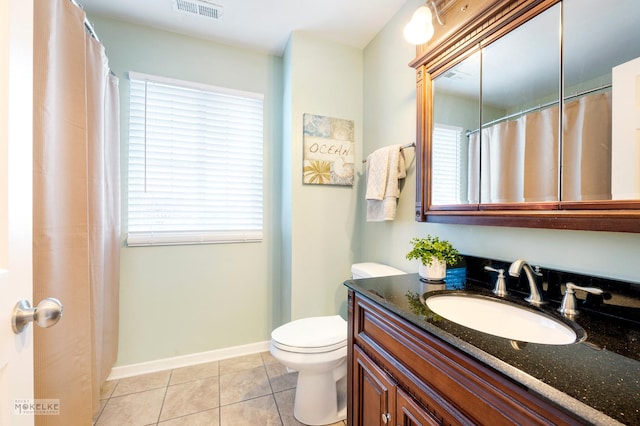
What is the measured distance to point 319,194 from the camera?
2.02m

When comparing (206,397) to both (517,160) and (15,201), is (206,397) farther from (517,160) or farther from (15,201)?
(517,160)

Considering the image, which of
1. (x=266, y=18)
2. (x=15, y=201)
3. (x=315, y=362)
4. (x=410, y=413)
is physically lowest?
(x=315, y=362)

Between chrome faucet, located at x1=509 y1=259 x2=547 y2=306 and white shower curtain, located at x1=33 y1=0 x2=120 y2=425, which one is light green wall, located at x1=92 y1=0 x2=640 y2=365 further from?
chrome faucet, located at x1=509 y1=259 x2=547 y2=306

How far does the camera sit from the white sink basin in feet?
2.66

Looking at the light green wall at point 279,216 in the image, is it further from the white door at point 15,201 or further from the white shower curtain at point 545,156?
the white door at point 15,201

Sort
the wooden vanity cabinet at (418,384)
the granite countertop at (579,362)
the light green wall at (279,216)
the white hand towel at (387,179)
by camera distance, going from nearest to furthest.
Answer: the granite countertop at (579,362) → the wooden vanity cabinet at (418,384) → the white hand towel at (387,179) → the light green wall at (279,216)

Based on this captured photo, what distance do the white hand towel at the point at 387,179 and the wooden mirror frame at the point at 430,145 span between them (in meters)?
0.19

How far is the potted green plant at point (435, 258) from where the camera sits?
1.20m

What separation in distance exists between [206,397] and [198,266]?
0.86m

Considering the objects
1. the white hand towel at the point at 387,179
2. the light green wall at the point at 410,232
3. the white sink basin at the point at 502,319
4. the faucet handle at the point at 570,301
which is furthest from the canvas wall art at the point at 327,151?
the faucet handle at the point at 570,301

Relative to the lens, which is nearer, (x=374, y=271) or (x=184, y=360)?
(x=374, y=271)

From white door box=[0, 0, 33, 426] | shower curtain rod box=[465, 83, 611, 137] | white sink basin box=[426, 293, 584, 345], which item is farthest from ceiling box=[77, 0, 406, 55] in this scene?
white sink basin box=[426, 293, 584, 345]

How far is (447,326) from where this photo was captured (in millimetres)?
748

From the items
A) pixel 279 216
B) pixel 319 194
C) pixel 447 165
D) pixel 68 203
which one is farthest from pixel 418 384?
pixel 279 216
